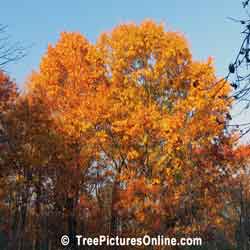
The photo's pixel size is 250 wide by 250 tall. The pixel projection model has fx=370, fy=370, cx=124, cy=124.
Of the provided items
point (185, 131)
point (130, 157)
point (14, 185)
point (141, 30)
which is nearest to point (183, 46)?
point (141, 30)

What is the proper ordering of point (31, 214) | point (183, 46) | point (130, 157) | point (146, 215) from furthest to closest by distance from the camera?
point (31, 214), point (183, 46), point (130, 157), point (146, 215)

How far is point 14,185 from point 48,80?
17.1 feet

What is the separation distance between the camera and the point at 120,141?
15.9 m

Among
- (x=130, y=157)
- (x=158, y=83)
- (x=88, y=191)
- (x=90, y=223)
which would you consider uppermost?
(x=158, y=83)

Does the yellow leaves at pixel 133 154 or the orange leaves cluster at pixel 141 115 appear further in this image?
the yellow leaves at pixel 133 154

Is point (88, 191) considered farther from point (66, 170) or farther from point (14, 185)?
point (14, 185)

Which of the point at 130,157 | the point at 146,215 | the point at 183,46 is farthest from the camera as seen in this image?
the point at 183,46

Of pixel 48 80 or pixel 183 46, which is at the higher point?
pixel 183 46

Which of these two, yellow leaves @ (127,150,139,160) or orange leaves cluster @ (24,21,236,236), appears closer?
orange leaves cluster @ (24,21,236,236)

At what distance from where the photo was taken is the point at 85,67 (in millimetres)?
17422

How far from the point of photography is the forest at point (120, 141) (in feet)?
46.8

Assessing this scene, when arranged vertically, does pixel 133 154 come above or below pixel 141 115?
below

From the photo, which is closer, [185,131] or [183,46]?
[185,131]

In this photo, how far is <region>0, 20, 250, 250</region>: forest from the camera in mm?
14273
